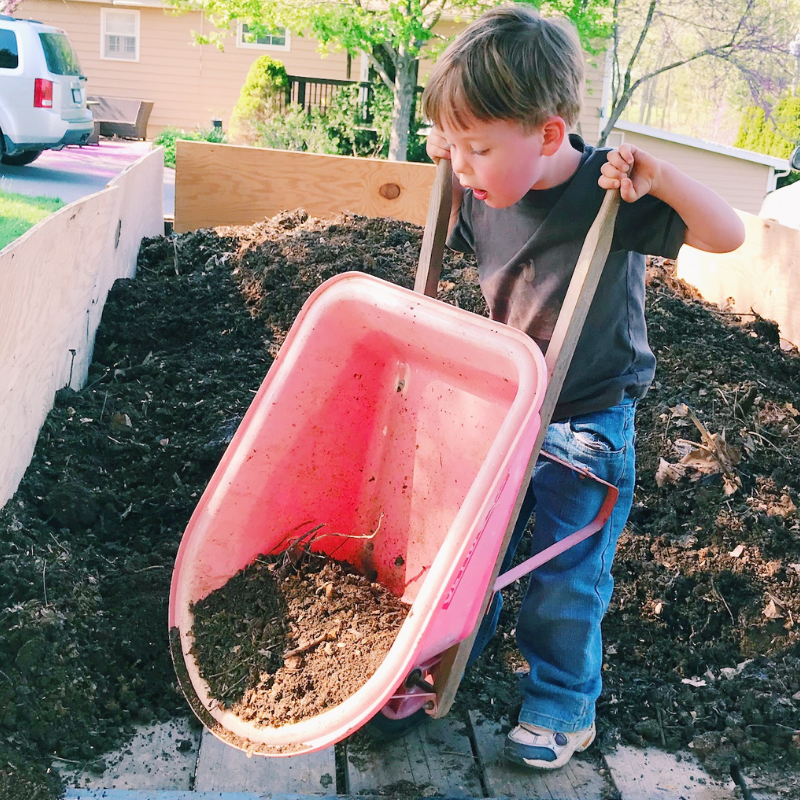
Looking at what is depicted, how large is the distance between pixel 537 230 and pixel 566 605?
0.82m

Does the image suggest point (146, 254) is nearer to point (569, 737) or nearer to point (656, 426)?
point (656, 426)

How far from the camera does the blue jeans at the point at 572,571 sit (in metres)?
1.97

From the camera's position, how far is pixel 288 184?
17.9 feet

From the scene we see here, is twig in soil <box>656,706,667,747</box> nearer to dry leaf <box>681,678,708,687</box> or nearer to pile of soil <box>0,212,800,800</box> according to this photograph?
pile of soil <box>0,212,800,800</box>

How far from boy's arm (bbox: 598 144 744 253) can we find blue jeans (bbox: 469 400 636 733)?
0.44 m

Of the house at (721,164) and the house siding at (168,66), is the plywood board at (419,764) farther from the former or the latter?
the house at (721,164)

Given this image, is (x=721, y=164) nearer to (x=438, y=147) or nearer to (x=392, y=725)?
(x=438, y=147)

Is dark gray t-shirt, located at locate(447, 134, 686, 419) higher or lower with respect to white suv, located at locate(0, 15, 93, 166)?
higher

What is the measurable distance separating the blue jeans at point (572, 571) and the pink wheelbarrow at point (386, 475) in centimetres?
8

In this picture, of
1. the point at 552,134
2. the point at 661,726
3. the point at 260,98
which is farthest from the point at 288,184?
the point at 260,98

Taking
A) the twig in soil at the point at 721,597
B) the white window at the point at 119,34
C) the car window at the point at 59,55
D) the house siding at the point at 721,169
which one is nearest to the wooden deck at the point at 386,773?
the twig in soil at the point at 721,597

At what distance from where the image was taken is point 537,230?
1897mm

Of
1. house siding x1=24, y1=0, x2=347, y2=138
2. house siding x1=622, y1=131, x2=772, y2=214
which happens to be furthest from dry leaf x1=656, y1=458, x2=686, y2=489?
house siding x1=622, y1=131, x2=772, y2=214

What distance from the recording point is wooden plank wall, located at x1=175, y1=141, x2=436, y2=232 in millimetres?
5387
